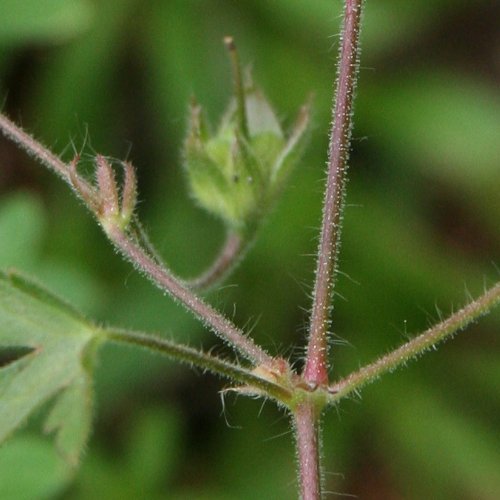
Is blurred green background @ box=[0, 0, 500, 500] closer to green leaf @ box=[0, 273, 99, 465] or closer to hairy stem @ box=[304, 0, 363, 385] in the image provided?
green leaf @ box=[0, 273, 99, 465]

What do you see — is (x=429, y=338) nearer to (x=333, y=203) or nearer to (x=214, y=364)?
(x=333, y=203)

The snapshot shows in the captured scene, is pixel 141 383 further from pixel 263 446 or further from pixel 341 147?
pixel 341 147

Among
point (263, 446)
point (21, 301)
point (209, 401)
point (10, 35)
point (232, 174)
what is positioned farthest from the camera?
point (209, 401)

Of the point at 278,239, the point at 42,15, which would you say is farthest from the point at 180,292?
the point at 278,239

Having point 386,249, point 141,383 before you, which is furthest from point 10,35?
point 386,249

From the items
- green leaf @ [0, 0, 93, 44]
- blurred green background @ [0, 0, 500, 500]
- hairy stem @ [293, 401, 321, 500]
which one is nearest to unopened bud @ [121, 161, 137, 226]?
hairy stem @ [293, 401, 321, 500]

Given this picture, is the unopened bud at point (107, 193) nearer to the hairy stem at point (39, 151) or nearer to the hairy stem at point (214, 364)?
the hairy stem at point (39, 151)

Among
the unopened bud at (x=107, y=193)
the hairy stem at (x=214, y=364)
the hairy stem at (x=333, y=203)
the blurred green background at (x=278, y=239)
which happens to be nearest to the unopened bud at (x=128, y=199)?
the unopened bud at (x=107, y=193)
